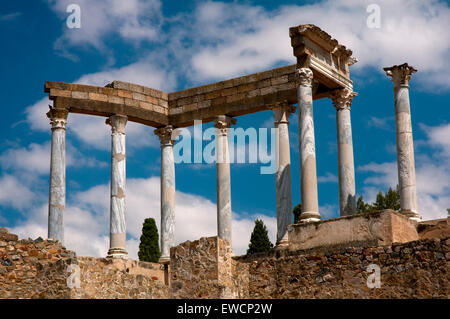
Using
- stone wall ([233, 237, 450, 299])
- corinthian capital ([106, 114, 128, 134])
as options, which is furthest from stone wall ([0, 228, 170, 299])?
corinthian capital ([106, 114, 128, 134])

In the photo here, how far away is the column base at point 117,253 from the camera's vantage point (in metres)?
45.2

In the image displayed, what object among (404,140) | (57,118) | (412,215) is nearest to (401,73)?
(404,140)

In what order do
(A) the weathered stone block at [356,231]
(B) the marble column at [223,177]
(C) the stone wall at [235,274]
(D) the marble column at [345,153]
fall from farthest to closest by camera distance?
(B) the marble column at [223,177], (D) the marble column at [345,153], (A) the weathered stone block at [356,231], (C) the stone wall at [235,274]

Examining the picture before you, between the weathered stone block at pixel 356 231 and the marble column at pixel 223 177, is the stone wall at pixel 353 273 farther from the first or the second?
the marble column at pixel 223 177

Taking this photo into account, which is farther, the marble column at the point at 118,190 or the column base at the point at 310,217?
the marble column at the point at 118,190

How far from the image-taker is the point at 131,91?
162ft

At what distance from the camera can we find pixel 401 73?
40469 millimetres

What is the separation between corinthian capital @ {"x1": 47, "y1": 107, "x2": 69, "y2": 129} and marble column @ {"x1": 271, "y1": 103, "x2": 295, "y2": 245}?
37.1ft

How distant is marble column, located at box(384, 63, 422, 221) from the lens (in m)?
39.1

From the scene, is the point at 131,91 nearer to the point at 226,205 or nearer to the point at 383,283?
the point at 226,205

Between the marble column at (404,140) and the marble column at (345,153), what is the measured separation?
3.57 meters

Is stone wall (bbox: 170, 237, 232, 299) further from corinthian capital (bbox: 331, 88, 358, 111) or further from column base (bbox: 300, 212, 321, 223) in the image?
corinthian capital (bbox: 331, 88, 358, 111)

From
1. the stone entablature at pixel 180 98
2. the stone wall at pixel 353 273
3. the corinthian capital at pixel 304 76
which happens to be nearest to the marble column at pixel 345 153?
the stone entablature at pixel 180 98

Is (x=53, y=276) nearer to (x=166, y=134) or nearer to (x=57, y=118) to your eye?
(x=57, y=118)
